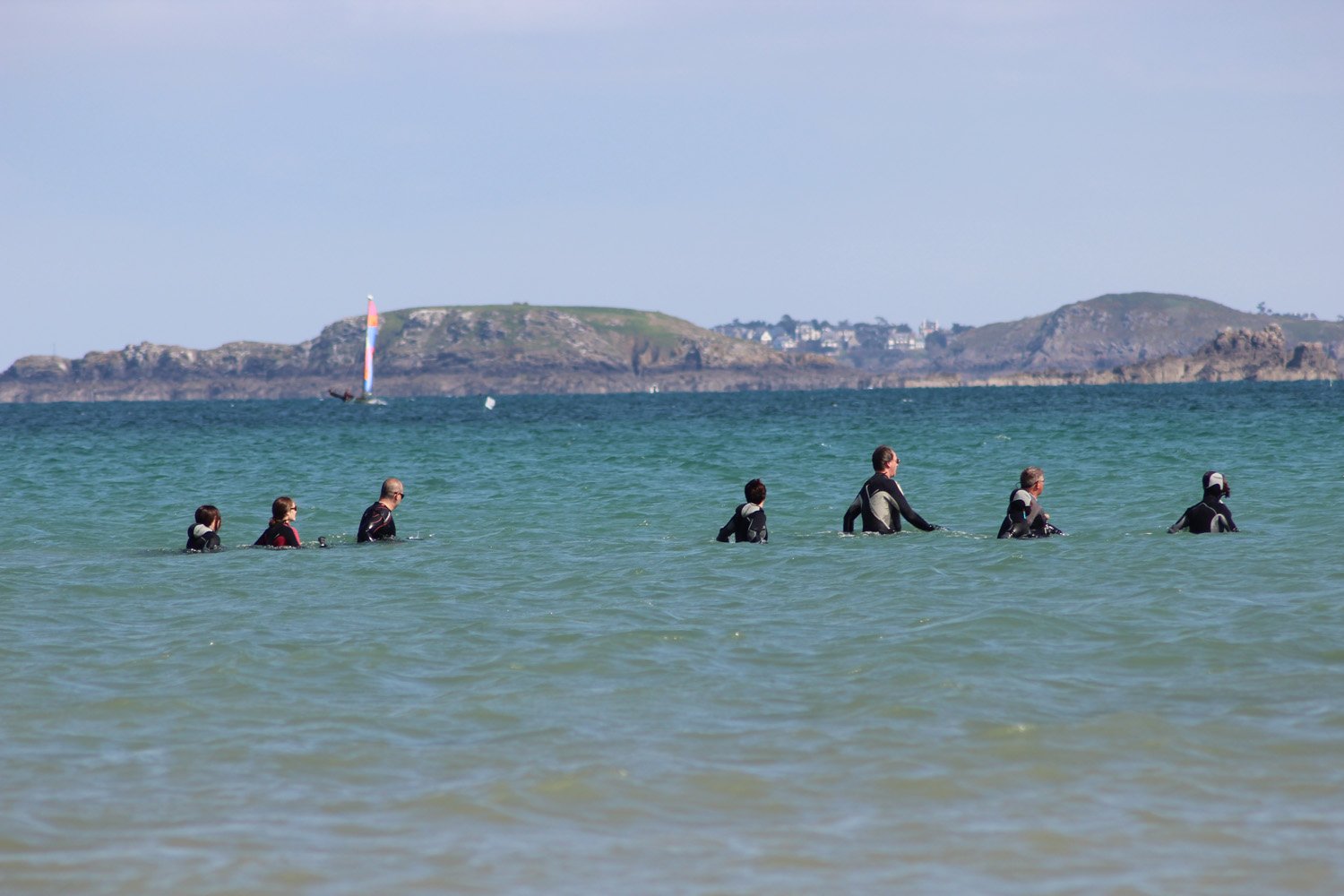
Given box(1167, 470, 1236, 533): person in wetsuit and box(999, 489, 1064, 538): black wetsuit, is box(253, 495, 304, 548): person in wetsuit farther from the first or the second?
box(1167, 470, 1236, 533): person in wetsuit

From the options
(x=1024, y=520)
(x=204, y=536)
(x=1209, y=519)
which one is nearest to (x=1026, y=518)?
(x=1024, y=520)

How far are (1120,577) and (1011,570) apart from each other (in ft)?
3.60

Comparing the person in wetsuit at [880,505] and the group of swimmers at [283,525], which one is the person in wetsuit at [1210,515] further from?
the group of swimmers at [283,525]

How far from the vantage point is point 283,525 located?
1653 centimetres

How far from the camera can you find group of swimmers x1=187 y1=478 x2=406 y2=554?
1644cm

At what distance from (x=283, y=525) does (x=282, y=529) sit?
8 centimetres

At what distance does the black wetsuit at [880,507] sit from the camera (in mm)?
16875

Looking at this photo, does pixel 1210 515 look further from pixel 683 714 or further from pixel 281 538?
pixel 281 538

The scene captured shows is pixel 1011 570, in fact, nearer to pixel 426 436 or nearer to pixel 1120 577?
pixel 1120 577

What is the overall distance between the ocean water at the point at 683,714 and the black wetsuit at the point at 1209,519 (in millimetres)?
473

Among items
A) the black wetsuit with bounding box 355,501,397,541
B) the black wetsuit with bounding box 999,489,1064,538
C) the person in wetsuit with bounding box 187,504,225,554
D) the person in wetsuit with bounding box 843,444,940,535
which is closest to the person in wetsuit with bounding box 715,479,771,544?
the person in wetsuit with bounding box 843,444,940,535

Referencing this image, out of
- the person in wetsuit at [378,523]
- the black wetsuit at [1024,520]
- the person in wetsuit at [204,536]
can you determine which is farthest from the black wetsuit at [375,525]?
the black wetsuit at [1024,520]

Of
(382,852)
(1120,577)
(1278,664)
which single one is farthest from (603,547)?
(382,852)

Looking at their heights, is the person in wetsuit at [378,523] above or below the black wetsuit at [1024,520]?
below
